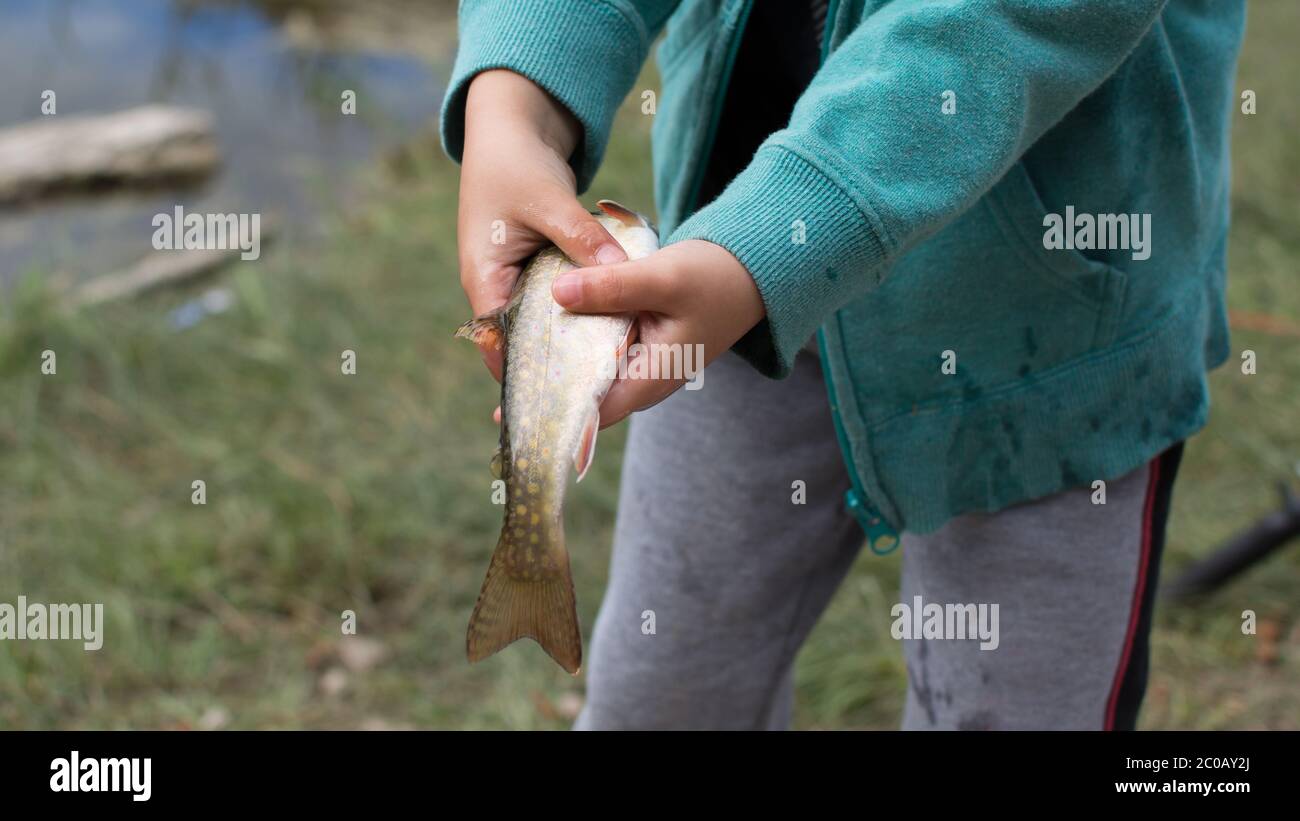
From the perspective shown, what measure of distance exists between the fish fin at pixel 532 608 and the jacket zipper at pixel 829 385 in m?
0.44

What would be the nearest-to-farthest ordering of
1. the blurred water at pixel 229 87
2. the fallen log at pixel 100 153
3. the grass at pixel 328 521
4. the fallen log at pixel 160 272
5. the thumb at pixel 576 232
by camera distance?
the thumb at pixel 576 232 → the grass at pixel 328 521 → the fallen log at pixel 160 272 → the blurred water at pixel 229 87 → the fallen log at pixel 100 153

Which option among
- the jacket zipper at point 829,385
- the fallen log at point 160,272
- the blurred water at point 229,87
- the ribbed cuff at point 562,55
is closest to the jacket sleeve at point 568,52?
the ribbed cuff at point 562,55

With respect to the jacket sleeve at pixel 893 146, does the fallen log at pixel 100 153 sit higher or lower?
higher

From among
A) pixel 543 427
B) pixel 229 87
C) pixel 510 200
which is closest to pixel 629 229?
pixel 510 200

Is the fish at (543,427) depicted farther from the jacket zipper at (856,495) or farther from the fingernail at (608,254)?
the jacket zipper at (856,495)

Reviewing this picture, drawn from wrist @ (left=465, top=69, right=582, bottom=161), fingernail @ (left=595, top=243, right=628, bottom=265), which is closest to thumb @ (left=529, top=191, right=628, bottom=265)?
fingernail @ (left=595, top=243, right=628, bottom=265)

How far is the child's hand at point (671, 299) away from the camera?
106 cm

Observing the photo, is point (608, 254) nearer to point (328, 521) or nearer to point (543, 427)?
point (543, 427)

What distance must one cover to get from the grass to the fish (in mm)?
1396

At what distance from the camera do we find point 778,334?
1.12 m

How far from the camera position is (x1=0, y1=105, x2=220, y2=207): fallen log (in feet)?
19.4

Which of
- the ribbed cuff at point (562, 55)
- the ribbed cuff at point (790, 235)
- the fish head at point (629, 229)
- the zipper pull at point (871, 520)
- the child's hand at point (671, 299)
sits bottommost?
the zipper pull at point (871, 520)

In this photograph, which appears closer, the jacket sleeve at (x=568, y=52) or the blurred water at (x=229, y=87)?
the jacket sleeve at (x=568, y=52)

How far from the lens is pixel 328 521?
3043 mm
